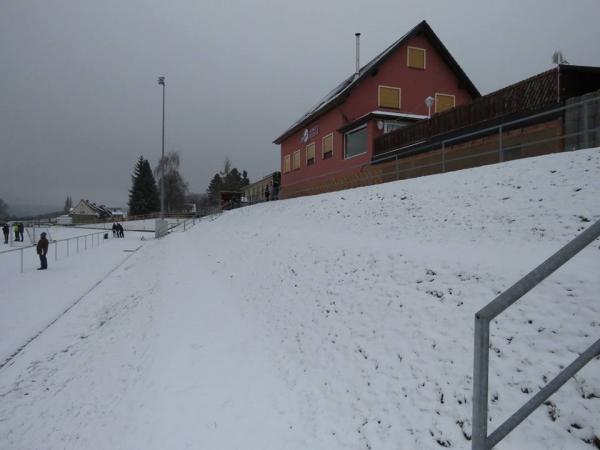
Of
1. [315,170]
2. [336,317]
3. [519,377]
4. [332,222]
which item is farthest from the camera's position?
[315,170]

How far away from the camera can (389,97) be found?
22.0 meters

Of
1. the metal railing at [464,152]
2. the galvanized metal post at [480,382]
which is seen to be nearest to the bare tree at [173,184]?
the metal railing at [464,152]

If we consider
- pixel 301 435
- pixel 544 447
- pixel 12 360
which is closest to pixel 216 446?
pixel 301 435

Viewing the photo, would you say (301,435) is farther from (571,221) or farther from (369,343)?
(571,221)

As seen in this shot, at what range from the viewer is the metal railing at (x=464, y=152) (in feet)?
30.0

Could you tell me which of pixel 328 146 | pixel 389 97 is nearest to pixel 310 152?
pixel 328 146

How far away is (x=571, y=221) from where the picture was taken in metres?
5.72

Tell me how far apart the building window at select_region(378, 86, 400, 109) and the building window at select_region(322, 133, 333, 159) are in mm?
3722

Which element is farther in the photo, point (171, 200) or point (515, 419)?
point (171, 200)

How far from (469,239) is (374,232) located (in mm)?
3019

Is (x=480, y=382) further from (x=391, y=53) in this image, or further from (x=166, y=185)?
(x=166, y=185)

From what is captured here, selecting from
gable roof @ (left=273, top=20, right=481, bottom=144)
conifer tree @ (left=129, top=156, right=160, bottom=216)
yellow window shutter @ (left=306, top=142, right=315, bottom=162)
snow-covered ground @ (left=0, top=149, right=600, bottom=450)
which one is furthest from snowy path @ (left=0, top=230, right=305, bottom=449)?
conifer tree @ (left=129, top=156, right=160, bottom=216)

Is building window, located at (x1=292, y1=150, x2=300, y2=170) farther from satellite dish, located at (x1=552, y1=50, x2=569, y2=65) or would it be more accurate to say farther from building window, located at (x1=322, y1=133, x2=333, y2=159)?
satellite dish, located at (x1=552, y1=50, x2=569, y2=65)

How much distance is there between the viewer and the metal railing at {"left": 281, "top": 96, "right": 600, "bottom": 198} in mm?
9133
